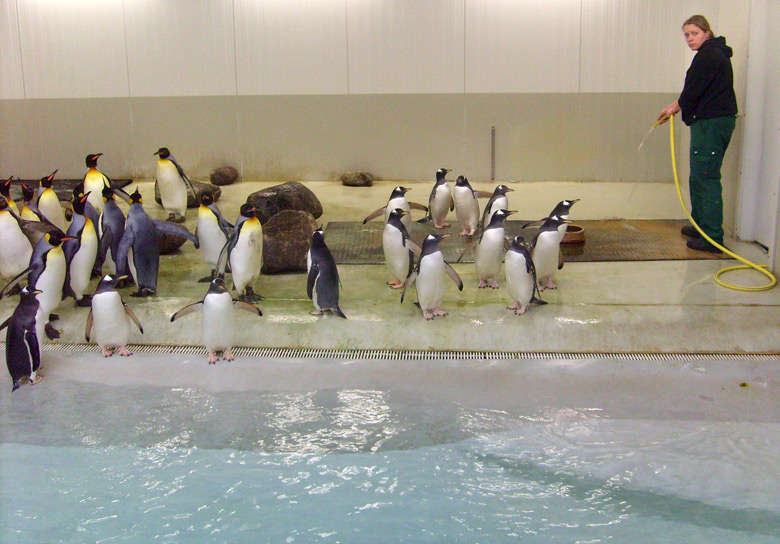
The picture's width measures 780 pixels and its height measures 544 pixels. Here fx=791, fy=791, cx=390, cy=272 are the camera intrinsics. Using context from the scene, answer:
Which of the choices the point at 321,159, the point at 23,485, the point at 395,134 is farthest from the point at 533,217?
the point at 23,485

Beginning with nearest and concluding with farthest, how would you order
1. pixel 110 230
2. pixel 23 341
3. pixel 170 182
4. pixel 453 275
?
pixel 23 341 < pixel 453 275 < pixel 110 230 < pixel 170 182

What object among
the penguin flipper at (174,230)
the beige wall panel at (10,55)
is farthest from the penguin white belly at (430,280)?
the beige wall panel at (10,55)

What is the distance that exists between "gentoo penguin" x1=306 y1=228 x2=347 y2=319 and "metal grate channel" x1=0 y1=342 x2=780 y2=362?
0.30 m

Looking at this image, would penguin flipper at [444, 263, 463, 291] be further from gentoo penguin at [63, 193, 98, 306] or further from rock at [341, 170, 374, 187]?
rock at [341, 170, 374, 187]

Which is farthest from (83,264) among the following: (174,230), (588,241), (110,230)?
(588,241)

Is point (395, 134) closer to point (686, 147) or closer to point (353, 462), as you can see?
point (686, 147)

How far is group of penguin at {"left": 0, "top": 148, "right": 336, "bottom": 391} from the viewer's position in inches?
163

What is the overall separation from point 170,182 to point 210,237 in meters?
1.55

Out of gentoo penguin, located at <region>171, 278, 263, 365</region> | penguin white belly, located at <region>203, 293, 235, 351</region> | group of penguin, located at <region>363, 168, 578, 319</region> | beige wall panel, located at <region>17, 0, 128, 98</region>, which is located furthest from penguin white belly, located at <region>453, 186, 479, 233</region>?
beige wall panel, located at <region>17, 0, 128, 98</region>

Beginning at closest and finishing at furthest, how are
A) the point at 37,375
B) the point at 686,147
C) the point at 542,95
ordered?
the point at 37,375 < the point at 686,147 < the point at 542,95

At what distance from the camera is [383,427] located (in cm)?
367

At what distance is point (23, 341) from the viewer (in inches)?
156

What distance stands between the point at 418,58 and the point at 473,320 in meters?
4.38

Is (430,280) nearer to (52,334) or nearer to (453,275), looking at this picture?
(453,275)
